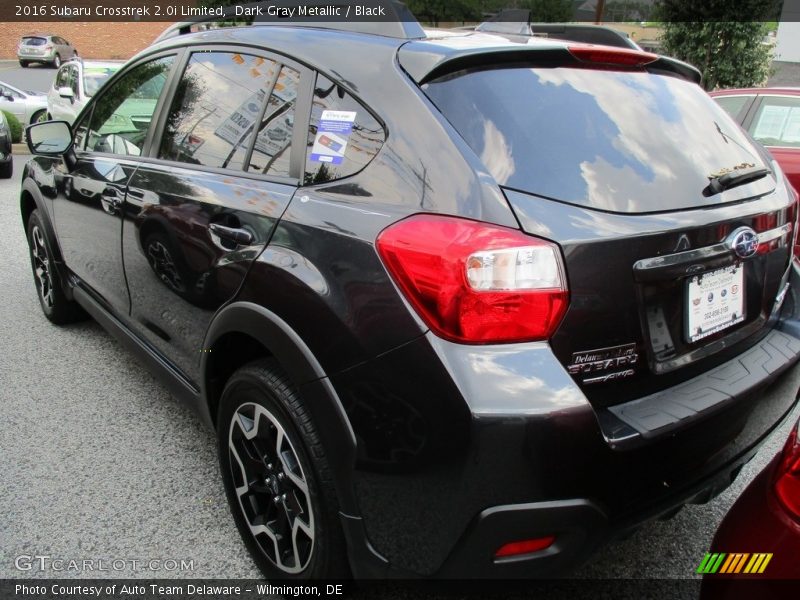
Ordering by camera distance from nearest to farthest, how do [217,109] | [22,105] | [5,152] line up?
1. [217,109]
2. [5,152]
3. [22,105]

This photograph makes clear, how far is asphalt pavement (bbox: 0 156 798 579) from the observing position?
7.57 feet

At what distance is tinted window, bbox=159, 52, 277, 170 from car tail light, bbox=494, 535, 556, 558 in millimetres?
1491

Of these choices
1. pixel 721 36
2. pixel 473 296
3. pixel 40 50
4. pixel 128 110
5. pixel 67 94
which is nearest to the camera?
pixel 473 296

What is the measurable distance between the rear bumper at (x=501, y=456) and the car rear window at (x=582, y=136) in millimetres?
457

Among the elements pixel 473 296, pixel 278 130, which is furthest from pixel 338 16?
pixel 473 296

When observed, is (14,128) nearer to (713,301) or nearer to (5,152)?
(5,152)

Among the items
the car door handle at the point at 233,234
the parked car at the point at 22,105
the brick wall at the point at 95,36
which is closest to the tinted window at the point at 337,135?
the car door handle at the point at 233,234

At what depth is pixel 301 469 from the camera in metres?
1.82

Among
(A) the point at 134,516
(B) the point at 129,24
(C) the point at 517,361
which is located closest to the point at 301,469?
(C) the point at 517,361

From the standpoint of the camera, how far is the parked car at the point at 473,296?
146 cm

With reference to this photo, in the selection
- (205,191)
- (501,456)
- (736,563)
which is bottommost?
(736,563)

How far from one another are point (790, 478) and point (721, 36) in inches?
571

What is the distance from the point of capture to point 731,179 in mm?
1860

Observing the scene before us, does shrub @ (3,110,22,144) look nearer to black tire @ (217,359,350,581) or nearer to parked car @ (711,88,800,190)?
parked car @ (711,88,800,190)
